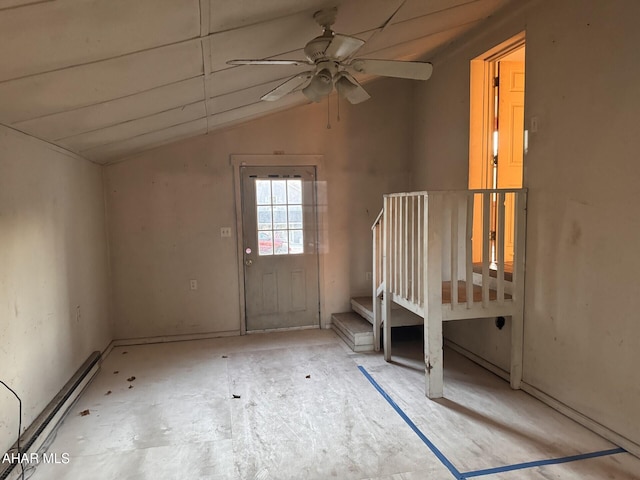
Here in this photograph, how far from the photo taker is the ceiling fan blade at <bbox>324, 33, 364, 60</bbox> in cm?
205

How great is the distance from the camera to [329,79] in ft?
8.23

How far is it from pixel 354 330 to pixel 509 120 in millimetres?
2579

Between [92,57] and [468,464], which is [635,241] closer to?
[468,464]

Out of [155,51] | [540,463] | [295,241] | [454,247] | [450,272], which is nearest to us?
[155,51]

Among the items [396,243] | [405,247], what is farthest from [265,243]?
[405,247]

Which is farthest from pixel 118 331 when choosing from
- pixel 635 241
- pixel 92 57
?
pixel 635 241

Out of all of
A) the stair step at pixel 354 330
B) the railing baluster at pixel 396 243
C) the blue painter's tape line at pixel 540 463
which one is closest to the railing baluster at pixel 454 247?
the railing baluster at pixel 396 243

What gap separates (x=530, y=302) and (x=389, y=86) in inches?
121

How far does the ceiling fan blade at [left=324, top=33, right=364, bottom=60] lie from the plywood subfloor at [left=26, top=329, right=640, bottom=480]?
228 cm

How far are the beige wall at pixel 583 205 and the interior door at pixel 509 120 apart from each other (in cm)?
56

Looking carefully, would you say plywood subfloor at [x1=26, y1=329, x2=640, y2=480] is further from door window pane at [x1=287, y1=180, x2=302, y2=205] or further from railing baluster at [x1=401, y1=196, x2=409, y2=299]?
door window pane at [x1=287, y1=180, x2=302, y2=205]

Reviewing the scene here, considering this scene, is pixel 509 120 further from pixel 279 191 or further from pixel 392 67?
pixel 279 191

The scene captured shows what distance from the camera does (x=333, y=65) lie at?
240 cm

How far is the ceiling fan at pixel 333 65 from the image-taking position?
218 cm
